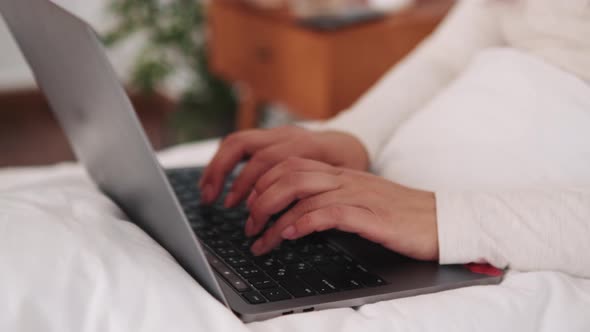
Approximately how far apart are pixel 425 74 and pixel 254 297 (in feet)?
1.98

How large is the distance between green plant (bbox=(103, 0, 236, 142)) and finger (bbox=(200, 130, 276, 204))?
6.22 feet

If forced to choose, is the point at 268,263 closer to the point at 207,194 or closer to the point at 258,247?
the point at 258,247

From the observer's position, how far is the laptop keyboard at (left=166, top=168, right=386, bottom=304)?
660 mm

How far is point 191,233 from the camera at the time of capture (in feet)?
1.88

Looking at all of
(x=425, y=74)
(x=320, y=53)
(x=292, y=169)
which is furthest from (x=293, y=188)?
(x=320, y=53)

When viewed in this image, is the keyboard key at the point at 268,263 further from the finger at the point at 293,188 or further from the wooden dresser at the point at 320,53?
the wooden dresser at the point at 320,53

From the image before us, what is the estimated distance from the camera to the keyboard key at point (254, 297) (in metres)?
0.64

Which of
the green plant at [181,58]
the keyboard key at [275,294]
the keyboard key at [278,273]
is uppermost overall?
the keyboard key at [275,294]

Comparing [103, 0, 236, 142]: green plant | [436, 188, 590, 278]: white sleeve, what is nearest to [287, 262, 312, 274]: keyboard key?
[436, 188, 590, 278]: white sleeve

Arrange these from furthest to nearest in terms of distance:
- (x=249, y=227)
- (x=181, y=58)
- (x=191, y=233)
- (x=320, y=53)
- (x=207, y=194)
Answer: (x=181, y=58), (x=320, y=53), (x=207, y=194), (x=249, y=227), (x=191, y=233)

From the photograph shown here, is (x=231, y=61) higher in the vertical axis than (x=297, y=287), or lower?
lower

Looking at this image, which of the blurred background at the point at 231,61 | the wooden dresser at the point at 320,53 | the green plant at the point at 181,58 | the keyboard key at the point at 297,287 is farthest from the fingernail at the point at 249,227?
the green plant at the point at 181,58

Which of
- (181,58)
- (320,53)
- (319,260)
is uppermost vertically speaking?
(319,260)

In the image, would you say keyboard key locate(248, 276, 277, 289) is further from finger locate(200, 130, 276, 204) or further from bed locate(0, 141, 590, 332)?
finger locate(200, 130, 276, 204)
